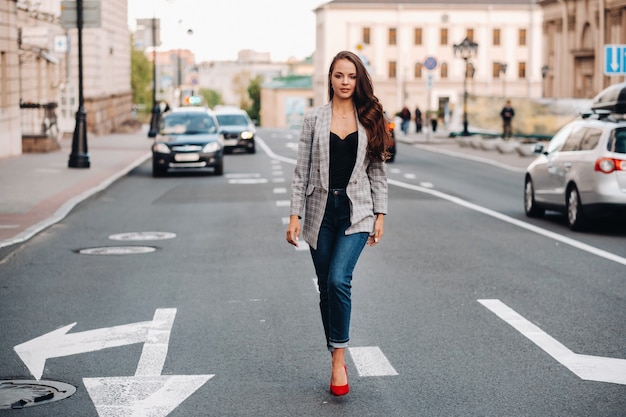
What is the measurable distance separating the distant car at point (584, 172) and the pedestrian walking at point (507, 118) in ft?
99.1

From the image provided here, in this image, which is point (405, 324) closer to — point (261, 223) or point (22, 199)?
point (261, 223)

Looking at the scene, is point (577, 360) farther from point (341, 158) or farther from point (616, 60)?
point (616, 60)

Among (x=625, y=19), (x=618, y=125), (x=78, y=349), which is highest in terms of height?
(x=625, y=19)

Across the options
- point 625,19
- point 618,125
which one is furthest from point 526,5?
point 618,125

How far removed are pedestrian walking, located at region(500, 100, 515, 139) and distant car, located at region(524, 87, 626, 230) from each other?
99.1 feet

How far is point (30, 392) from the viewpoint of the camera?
683cm

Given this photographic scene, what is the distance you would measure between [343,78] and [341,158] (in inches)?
17.5

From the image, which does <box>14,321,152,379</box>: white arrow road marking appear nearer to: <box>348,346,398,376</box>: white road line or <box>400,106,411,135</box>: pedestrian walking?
<box>348,346,398,376</box>: white road line

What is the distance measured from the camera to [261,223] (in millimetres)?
17250

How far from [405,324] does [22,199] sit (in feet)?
41.9

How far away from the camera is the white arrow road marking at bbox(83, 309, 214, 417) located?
6.42m

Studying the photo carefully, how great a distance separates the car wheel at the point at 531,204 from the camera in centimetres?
1822

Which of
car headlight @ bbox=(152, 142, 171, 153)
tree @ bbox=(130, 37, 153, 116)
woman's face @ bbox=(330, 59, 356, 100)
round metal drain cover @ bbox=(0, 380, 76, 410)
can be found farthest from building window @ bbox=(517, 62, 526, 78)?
round metal drain cover @ bbox=(0, 380, 76, 410)

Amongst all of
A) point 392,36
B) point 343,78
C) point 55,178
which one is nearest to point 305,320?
point 343,78
